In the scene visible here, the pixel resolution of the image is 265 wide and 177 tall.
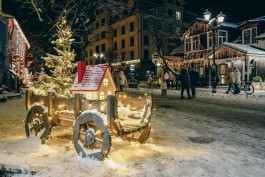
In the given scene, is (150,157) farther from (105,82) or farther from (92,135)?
(105,82)

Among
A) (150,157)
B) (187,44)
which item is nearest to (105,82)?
(150,157)

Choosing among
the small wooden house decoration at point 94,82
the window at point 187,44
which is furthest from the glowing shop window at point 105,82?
the window at point 187,44

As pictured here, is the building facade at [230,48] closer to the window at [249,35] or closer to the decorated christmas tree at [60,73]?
the window at [249,35]

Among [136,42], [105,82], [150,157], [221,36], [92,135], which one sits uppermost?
[136,42]

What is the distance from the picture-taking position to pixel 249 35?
99.6ft

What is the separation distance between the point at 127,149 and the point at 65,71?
6.29 m

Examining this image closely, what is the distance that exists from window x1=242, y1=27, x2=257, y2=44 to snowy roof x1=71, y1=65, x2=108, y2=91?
27.8 m

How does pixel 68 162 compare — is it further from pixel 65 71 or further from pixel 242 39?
pixel 242 39

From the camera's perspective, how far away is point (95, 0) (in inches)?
642

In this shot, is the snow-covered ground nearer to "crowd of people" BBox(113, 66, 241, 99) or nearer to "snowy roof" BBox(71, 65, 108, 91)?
"snowy roof" BBox(71, 65, 108, 91)

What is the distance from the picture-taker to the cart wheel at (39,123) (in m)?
5.38

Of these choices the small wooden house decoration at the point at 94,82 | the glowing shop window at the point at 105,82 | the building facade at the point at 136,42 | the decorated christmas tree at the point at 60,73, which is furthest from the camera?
the building facade at the point at 136,42

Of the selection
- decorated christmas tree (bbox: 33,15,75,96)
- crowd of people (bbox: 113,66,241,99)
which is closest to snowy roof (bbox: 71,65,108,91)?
decorated christmas tree (bbox: 33,15,75,96)

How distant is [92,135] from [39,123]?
166cm
